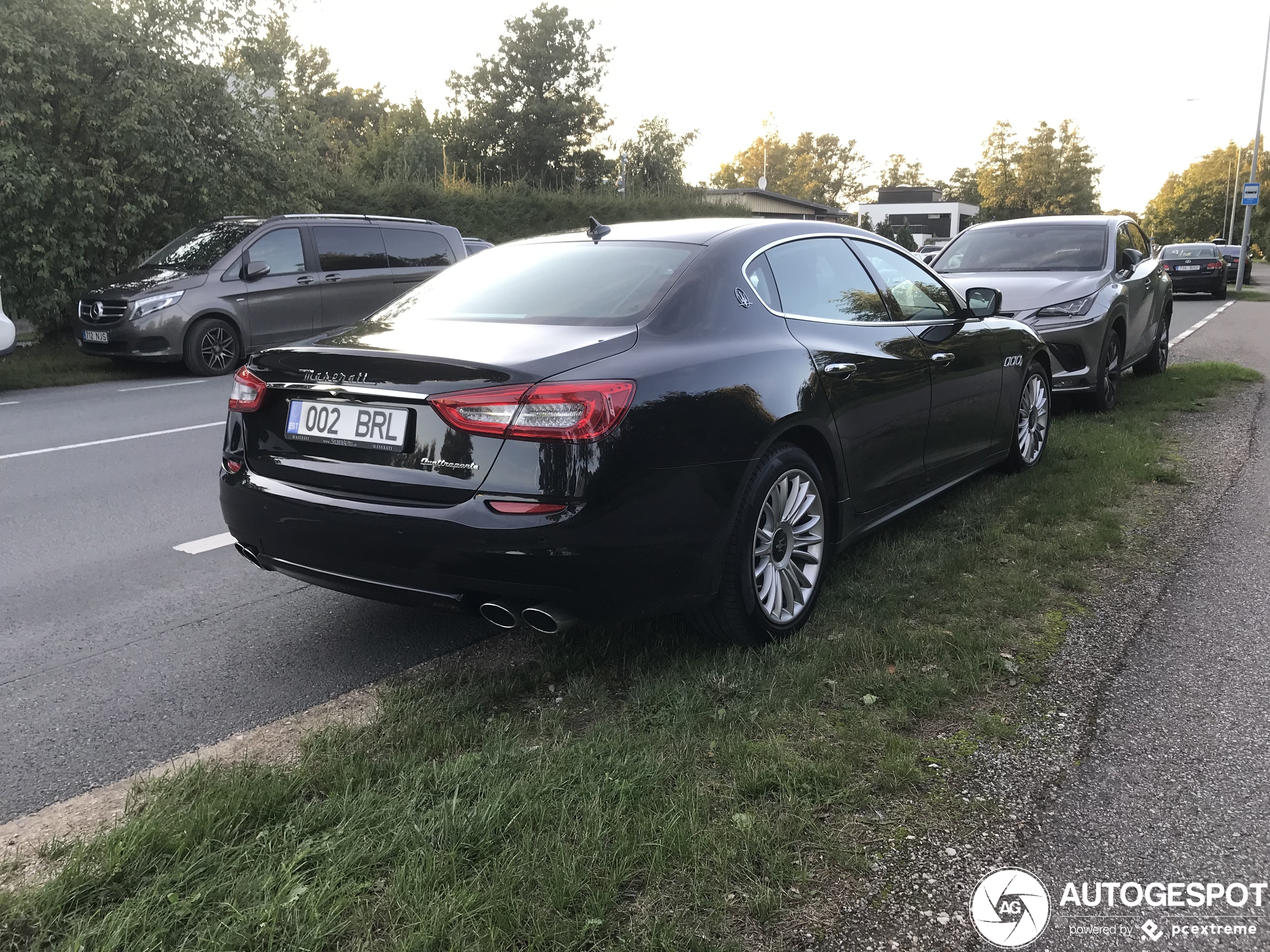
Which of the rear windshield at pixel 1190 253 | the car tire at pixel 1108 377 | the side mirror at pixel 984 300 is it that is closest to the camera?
the side mirror at pixel 984 300

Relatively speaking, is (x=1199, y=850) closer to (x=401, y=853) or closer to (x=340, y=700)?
(x=401, y=853)

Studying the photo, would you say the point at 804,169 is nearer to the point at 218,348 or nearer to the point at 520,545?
the point at 218,348

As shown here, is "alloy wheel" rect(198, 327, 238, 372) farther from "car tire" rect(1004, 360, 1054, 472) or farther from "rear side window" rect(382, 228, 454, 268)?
"car tire" rect(1004, 360, 1054, 472)

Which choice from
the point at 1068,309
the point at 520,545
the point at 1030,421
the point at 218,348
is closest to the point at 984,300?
the point at 1030,421

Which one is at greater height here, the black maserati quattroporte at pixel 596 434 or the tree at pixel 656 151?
the tree at pixel 656 151

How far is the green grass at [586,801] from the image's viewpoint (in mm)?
2186

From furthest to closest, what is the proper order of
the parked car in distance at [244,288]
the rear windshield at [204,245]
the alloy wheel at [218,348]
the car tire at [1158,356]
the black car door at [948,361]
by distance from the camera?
the rear windshield at [204,245], the alloy wheel at [218,348], the parked car in distance at [244,288], the car tire at [1158,356], the black car door at [948,361]

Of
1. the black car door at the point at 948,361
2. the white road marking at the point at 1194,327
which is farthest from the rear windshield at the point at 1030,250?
the white road marking at the point at 1194,327

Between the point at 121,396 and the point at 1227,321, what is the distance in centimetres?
1873

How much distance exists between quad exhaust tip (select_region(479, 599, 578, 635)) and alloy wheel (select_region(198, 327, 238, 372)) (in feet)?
36.3

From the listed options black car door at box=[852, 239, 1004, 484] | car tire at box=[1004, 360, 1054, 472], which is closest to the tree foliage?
car tire at box=[1004, 360, 1054, 472]

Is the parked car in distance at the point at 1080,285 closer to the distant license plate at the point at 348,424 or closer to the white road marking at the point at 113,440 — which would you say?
the distant license plate at the point at 348,424

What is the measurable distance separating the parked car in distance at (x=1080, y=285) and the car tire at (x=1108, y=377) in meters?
0.01

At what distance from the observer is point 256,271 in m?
13.1
